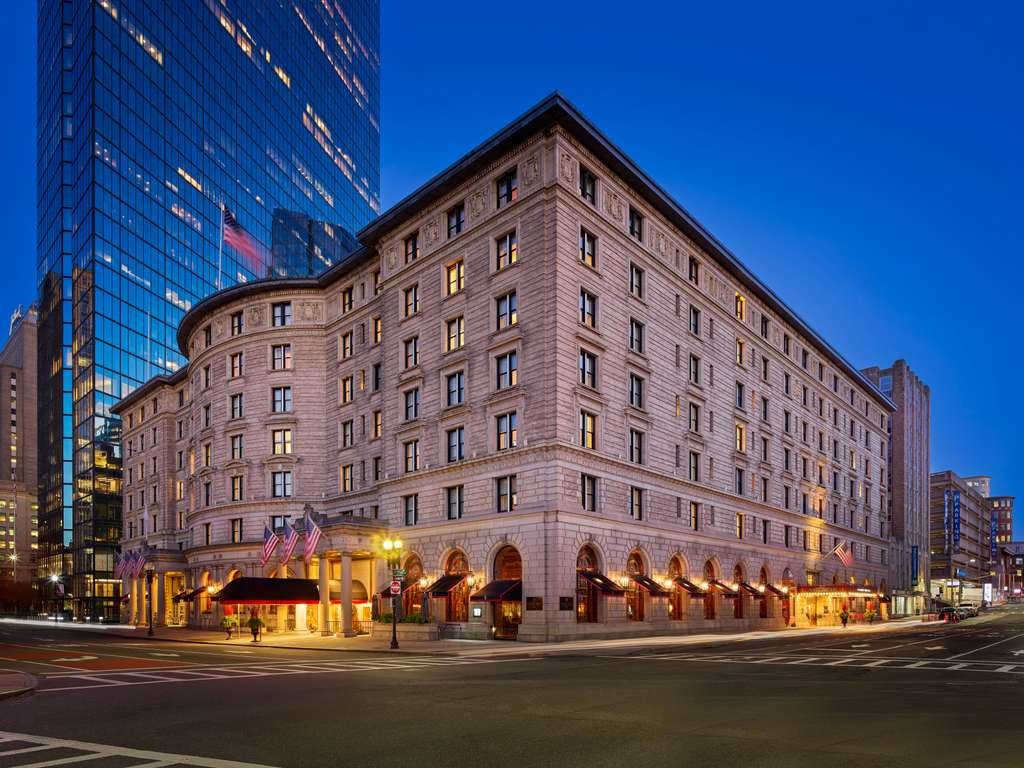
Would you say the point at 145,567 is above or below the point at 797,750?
below

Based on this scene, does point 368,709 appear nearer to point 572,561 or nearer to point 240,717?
point 240,717

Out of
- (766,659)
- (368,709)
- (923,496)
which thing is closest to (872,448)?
(923,496)

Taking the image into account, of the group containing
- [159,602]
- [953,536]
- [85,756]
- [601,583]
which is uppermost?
[85,756]

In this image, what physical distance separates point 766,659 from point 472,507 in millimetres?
21026

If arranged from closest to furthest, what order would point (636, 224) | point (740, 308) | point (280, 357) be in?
point (636, 224) → point (740, 308) → point (280, 357)

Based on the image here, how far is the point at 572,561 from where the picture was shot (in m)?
44.6

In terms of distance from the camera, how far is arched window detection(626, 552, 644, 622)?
50031 mm

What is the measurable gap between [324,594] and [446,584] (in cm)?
1323

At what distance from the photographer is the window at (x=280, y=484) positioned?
6706 centimetres

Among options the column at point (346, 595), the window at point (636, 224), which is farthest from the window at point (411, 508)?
the window at point (636, 224)

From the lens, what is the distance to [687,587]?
54406 millimetres

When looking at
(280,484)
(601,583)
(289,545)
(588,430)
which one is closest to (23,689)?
(601,583)

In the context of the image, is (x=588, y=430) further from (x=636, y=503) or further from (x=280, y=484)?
(x=280, y=484)

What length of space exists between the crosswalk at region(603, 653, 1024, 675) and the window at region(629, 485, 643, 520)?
1575 centimetres
